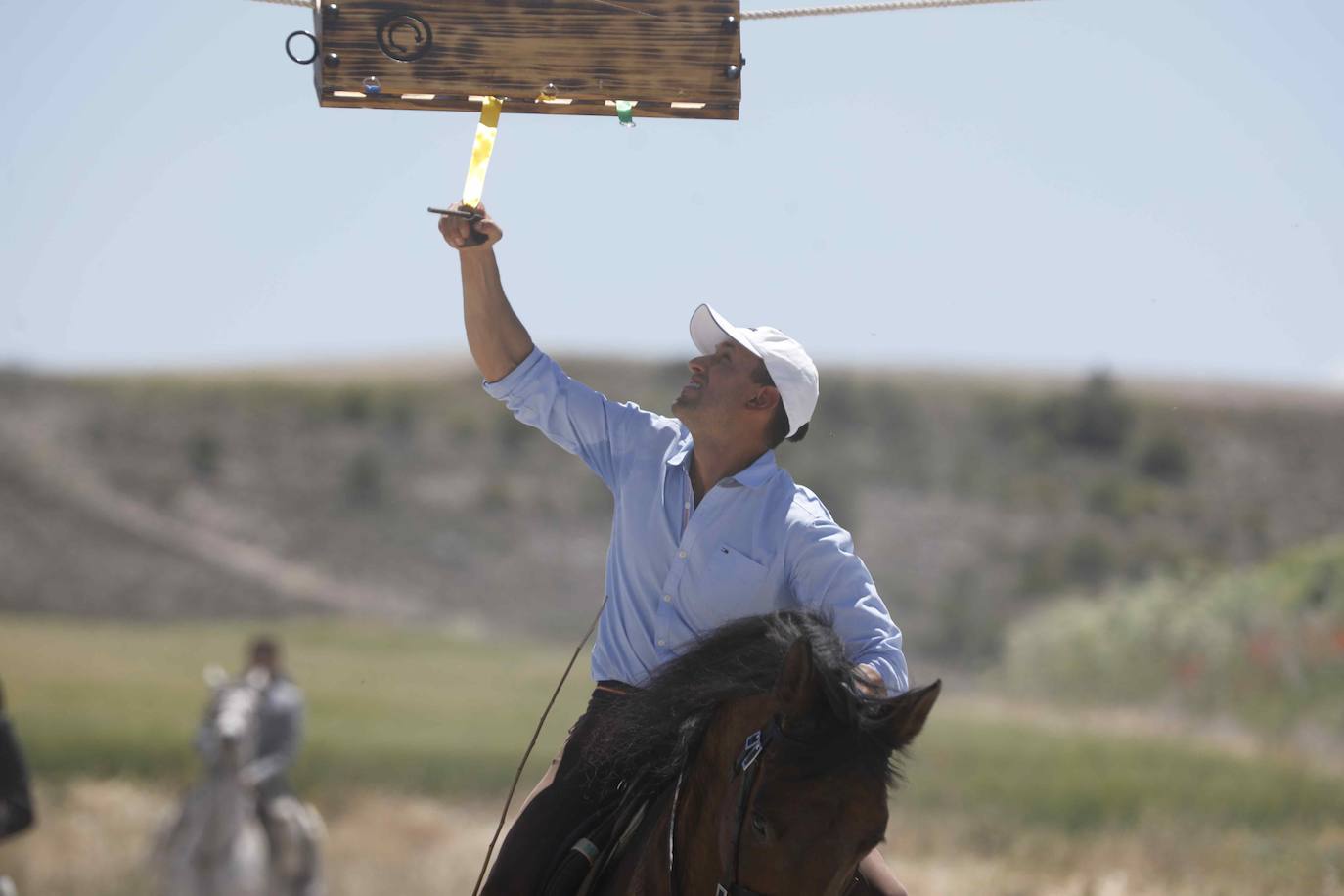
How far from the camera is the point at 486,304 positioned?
4824 millimetres

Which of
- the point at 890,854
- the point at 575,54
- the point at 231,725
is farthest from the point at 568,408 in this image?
the point at 890,854

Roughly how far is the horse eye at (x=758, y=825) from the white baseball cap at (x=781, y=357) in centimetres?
134

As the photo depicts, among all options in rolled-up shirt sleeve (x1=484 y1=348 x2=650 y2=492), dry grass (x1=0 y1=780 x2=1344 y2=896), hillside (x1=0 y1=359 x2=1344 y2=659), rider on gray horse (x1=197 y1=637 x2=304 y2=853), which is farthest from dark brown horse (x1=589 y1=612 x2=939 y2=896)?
hillside (x1=0 y1=359 x2=1344 y2=659)

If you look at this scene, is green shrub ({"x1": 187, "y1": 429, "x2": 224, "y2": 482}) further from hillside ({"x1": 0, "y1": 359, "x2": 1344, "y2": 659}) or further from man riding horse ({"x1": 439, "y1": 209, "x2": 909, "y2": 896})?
man riding horse ({"x1": 439, "y1": 209, "x2": 909, "y2": 896})

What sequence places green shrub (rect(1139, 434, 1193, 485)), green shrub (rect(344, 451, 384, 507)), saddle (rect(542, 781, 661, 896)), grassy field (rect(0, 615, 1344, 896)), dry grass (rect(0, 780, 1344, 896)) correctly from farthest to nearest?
green shrub (rect(1139, 434, 1193, 485))
green shrub (rect(344, 451, 384, 507))
grassy field (rect(0, 615, 1344, 896))
dry grass (rect(0, 780, 1344, 896))
saddle (rect(542, 781, 661, 896))

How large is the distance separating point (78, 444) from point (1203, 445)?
181 feet

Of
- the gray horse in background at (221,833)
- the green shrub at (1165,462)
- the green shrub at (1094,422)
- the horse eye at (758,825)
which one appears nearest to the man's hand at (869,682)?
the horse eye at (758,825)

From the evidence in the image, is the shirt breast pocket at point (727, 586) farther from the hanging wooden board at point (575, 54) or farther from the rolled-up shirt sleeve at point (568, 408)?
the hanging wooden board at point (575, 54)

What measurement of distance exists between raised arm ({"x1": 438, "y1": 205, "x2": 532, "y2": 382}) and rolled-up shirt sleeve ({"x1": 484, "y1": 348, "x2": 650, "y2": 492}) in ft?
0.17

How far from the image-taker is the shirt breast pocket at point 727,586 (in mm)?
4410

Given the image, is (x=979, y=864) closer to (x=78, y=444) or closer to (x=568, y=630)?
(x=568, y=630)

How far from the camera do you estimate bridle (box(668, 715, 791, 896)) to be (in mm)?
3635

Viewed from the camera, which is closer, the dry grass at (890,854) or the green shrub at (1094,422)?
the dry grass at (890,854)

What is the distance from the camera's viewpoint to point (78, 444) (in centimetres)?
7250
